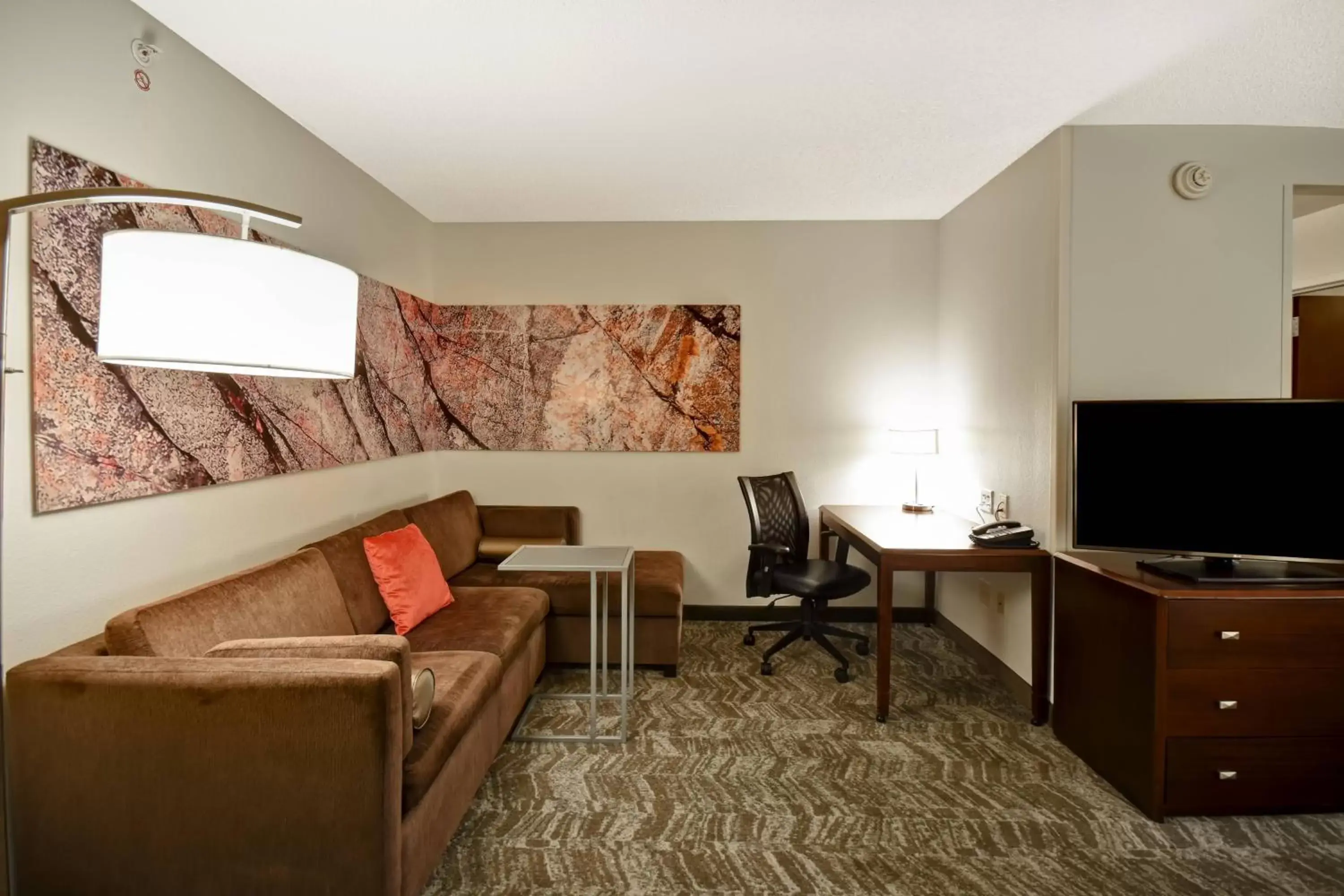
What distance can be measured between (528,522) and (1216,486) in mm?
3428

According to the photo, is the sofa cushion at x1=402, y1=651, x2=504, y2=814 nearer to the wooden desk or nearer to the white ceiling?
the wooden desk

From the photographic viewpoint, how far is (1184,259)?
2.73 metres

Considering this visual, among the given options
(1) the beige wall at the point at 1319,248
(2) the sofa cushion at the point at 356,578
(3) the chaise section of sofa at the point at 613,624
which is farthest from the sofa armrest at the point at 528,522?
(1) the beige wall at the point at 1319,248

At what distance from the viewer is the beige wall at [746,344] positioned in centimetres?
425

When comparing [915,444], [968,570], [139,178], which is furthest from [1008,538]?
[139,178]

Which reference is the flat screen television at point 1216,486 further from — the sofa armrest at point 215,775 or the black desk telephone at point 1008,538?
the sofa armrest at point 215,775

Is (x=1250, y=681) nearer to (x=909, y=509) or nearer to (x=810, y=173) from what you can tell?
(x=909, y=509)

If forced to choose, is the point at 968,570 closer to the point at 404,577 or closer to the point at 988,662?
the point at 988,662

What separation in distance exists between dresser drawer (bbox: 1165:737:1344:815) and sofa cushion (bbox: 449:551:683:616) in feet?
6.95

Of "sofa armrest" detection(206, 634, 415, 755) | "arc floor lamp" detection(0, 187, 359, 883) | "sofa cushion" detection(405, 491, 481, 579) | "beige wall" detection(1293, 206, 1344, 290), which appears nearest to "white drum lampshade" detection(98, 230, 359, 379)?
"arc floor lamp" detection(0, 187, 359, 883)

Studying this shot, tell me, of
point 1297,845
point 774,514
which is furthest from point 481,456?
point 1297,845

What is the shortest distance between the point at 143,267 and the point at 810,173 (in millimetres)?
2997

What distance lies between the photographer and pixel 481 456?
4387 mm

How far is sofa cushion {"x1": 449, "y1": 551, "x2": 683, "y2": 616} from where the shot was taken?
11.2 ft
